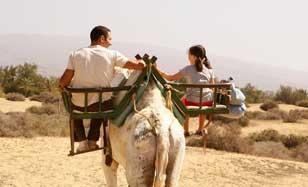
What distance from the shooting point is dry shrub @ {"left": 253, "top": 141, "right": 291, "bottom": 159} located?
20.2 m

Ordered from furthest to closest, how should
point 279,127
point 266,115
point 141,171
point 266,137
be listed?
1. point 266,115
2. point 279,127
3. point 266,137
4. point 141,171

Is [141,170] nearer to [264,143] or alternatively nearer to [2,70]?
[264,143]

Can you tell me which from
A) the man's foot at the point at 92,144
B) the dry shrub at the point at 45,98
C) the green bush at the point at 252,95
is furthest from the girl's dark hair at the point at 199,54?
the green bush at the point at 252,95

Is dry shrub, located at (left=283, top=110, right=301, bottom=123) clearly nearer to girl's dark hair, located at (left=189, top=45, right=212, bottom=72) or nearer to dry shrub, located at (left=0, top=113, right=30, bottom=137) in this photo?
dry shrub, located at (left=0, top=113, right=30, bottom=137)

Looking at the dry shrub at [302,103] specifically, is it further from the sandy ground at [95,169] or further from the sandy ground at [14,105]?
the sandy ground at [95,169]

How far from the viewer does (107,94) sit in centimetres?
680

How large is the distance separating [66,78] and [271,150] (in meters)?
15.4

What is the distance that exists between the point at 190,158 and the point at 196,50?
31.9 ft

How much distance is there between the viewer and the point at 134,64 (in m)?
6.56

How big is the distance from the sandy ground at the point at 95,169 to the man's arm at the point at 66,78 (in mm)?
6630

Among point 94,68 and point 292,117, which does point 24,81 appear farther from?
point 94,68

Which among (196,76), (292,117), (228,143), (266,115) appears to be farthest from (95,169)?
(266,115)

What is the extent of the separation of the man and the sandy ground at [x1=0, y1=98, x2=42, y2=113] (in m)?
23.6

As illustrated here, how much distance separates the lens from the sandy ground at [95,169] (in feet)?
44.2
